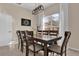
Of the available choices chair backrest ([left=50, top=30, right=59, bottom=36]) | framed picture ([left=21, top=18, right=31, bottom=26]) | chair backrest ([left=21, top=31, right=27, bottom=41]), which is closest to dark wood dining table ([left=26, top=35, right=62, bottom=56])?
chair backrest ([left=50, top=30, right=59, bottom=36])

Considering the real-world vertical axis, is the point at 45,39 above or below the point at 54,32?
below

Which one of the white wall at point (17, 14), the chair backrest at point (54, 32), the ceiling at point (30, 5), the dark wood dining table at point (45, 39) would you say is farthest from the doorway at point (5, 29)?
the chair backrest at point (54, 32)

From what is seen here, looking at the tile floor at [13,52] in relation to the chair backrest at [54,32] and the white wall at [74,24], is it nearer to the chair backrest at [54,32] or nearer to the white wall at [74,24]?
the white wall at [74,24]

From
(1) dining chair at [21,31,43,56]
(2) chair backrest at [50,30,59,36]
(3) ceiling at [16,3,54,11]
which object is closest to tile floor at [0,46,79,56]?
(1) dining chair at [21,31,43,56]

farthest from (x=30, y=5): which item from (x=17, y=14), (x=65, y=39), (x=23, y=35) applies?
(x=65, y=39)

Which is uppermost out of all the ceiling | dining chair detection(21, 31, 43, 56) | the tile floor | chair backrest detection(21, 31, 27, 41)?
the ceiling

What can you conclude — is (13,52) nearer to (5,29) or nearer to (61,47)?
(5,29)

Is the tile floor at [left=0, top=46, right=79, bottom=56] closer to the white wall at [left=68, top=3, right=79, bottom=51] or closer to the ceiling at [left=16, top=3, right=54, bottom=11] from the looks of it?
the white wall at [left=68, top=3, right=79, bottom=51]

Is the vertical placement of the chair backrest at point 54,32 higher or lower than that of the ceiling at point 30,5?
lower

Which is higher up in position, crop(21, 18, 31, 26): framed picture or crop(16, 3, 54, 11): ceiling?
crop(16, 3, 54, 11): ceiling

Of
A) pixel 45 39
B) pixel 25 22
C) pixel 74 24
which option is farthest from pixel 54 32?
pixel 25 22

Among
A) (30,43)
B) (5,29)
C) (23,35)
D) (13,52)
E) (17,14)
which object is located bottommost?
(13,52)

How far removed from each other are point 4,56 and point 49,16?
1.05 m

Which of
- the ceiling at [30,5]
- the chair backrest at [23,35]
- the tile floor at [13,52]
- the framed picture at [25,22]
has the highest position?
the ceiling at [30,5]
